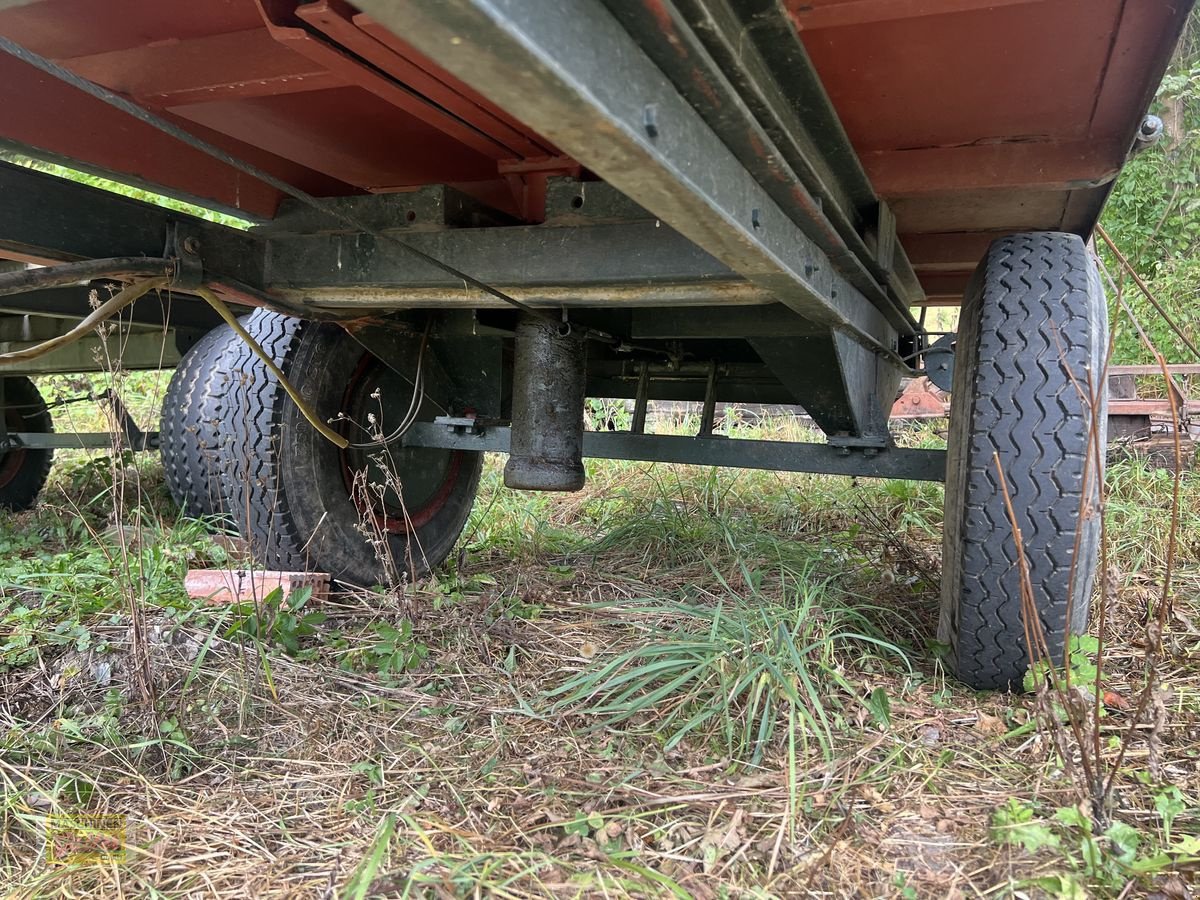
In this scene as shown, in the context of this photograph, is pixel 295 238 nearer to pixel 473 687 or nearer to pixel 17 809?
pixel 473 687

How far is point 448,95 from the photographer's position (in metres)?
1.42

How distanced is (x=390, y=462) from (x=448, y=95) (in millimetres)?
1505

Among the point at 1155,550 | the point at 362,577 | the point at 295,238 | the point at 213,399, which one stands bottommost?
the point at 362,577

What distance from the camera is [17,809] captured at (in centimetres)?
134

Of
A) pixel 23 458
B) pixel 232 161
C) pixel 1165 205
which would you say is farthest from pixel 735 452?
pixel 1165 205

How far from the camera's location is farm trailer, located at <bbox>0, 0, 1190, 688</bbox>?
→ 100 centimetres

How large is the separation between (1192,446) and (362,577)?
13.6 ft

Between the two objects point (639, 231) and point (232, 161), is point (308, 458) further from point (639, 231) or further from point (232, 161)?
point (639, 231)

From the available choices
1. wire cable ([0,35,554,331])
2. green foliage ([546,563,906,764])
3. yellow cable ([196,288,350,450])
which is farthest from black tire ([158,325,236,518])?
green foliage ([546,563,906,764])

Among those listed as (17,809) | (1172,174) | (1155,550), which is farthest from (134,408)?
(1172,174)

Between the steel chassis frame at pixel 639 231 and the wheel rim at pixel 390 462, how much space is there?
0.60 feet

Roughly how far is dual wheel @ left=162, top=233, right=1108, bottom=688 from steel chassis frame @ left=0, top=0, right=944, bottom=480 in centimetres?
27

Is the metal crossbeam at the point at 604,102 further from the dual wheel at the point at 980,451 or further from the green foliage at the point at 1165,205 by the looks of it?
the green foliage at the point at 1165,205

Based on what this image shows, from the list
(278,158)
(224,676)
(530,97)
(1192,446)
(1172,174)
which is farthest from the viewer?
(1172,174)
